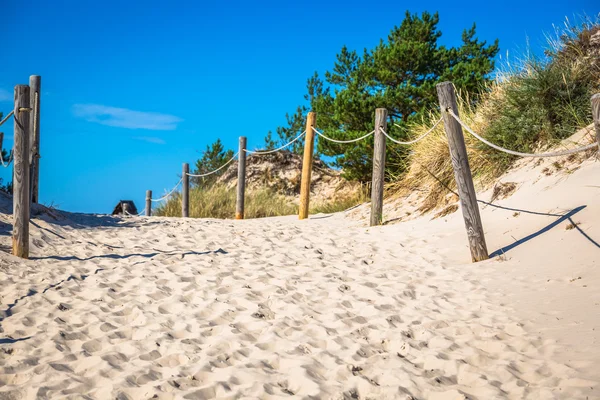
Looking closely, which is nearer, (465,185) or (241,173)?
(465,185)

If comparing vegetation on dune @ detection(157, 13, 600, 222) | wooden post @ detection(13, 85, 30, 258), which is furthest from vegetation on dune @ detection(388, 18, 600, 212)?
wooden post @ detection(13, 85, 30, 258)

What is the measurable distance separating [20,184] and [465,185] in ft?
14.6

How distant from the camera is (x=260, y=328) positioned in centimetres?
376

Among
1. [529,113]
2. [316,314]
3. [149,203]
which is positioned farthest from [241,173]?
[316,314]

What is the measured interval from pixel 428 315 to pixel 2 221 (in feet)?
17.6

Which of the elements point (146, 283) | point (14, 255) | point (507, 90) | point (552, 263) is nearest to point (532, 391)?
point (552, 263)

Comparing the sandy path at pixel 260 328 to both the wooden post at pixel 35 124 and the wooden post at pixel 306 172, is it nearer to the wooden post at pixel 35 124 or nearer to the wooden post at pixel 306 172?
the wooden post at pixel 35 124

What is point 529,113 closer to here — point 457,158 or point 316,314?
point 457,158

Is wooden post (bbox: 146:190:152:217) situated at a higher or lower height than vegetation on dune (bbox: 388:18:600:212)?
lower

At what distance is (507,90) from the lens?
8.21 metres

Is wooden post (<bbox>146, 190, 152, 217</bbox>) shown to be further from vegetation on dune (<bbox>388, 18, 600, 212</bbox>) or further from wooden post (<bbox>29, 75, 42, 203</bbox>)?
vegetation on dune (<bbox>388, 18, 600, 212</bbox>)

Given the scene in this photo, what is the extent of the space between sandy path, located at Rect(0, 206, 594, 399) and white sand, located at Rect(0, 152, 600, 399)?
0.04ft

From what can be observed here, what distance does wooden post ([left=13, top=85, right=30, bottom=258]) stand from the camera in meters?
5.47

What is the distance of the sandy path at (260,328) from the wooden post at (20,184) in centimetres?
23
